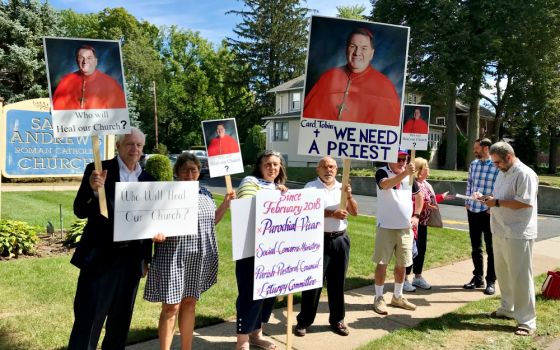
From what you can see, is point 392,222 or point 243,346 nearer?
point 243,346

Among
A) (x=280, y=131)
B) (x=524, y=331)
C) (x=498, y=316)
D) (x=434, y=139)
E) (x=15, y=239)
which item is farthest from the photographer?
(x=434, y=139)

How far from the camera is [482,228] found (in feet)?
20.4

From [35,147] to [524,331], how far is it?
11778 mm

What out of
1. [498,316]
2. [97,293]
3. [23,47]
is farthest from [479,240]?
[23,47]

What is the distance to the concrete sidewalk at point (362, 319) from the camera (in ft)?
14.3

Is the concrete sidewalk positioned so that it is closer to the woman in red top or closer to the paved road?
the woman in red top

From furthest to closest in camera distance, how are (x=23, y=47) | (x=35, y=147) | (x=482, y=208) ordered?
(x=23, y=47)
(x=35, y=147)
(x=482, y=208)

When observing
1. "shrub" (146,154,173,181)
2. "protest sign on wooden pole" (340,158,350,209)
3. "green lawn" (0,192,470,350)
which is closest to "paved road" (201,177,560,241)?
"green lawn" (0,192,470,350)

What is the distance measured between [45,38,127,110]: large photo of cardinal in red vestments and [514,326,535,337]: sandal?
4.52m

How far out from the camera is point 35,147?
11.8 meters

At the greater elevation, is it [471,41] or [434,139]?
[471,41]

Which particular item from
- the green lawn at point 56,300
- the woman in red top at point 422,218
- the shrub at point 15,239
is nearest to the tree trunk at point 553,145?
the green lawn at point 56,300

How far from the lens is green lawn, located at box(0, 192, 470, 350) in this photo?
4259mm

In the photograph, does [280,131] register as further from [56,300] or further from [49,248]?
[56,300]
